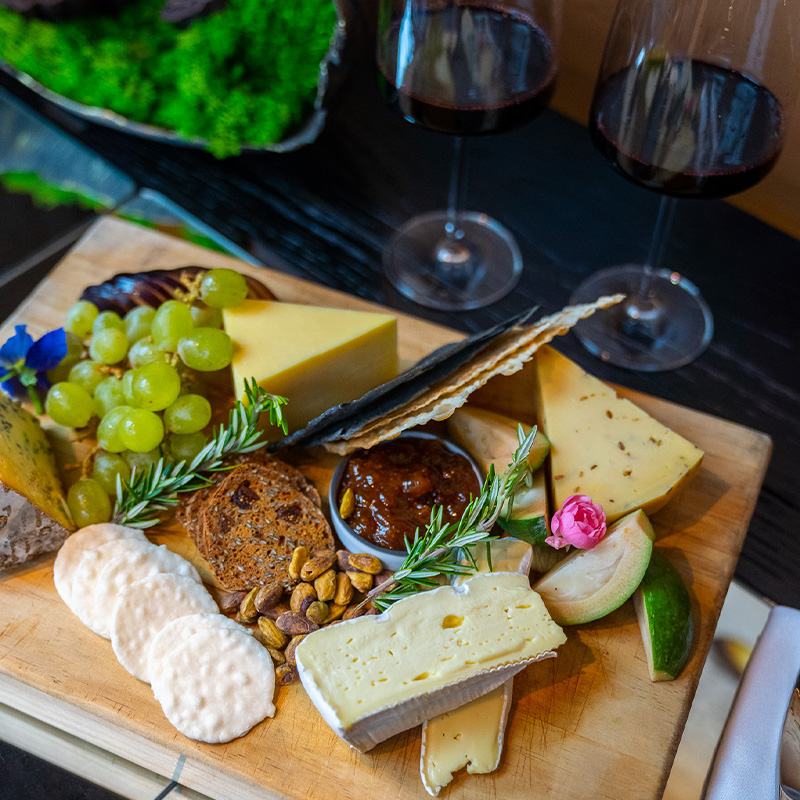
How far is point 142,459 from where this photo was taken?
1.18m

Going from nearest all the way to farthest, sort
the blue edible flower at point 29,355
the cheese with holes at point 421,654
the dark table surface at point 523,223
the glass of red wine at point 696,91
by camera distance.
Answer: the cheese with holes at point 421,654 < the glass of red wine at point 696,91 < the blue edible flower at point 29,355 < the dark table surface at point 523,223

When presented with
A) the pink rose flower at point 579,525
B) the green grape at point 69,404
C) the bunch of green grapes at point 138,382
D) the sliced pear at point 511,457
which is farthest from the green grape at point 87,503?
the pink rose flower at point 579,525

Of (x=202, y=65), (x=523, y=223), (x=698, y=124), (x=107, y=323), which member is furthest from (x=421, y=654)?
(x=202, y=65)

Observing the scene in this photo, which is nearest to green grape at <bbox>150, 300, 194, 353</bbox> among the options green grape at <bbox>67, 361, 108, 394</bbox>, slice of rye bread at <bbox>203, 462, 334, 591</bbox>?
green grape at <bbox>67, 361, 108, 394</bbox>

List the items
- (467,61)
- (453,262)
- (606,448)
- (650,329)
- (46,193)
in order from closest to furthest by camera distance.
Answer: (606,448) → (467,61) → (650,329) → (453,262) → (46,193)

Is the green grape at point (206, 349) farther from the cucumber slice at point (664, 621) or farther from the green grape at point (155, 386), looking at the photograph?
the cucumber slice at point (664, 621)

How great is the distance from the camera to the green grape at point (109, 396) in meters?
1.19

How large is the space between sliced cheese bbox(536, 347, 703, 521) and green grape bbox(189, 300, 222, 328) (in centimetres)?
50

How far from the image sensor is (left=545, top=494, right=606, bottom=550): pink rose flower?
1019 mm

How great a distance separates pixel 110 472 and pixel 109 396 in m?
0.11

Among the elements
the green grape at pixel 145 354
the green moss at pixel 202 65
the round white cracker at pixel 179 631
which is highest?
the green moss at pixel 202 65

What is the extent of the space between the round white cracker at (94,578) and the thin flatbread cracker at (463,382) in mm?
Answer: 300

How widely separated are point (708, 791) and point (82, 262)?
1.30 metres

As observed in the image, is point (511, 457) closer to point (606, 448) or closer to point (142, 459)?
point (606, 448)
